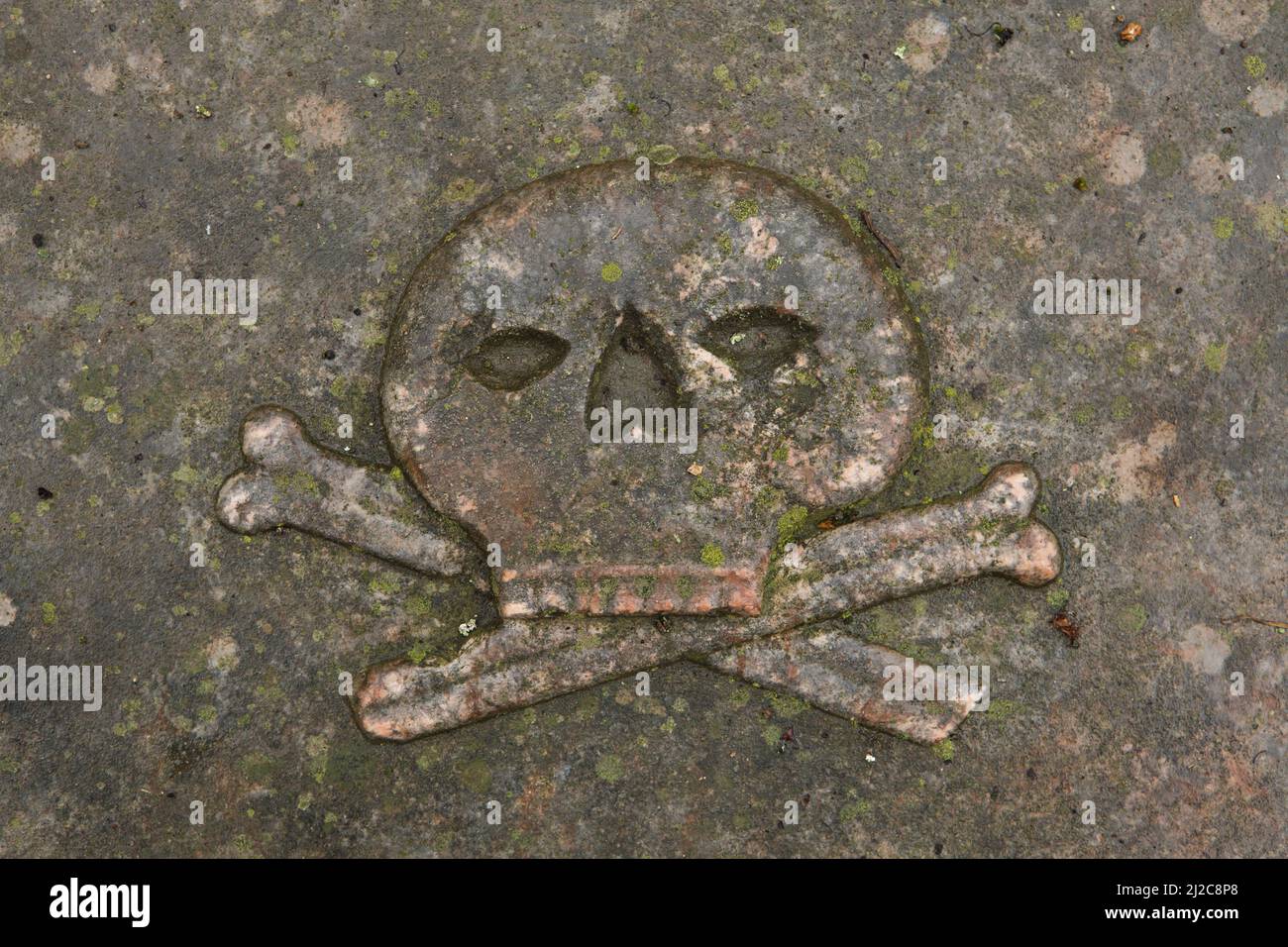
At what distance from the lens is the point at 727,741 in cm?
440

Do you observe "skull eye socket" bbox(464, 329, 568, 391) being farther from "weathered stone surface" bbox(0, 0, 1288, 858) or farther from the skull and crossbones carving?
"weathered stone surface" bbox(0, 0, 1288, 858)

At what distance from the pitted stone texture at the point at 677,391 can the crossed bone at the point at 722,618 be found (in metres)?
0.16

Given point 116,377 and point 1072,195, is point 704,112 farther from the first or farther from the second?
point 116,377

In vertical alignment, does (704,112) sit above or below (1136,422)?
above

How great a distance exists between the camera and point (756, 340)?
14.4ft

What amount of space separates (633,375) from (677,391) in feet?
0.75

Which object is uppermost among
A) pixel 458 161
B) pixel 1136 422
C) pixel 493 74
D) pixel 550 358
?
pixel 493 74

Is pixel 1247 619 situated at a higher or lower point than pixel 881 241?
lower

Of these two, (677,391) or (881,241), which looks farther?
(881,241)

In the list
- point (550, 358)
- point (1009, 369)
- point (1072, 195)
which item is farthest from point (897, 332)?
point (550, 358)

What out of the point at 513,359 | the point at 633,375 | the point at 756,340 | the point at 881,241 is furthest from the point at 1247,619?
the point at 513,359

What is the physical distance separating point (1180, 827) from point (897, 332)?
8.36 ft

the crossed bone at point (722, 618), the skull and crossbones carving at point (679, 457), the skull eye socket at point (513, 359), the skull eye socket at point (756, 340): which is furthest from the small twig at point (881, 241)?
the skull eye socket at point (513, 359)

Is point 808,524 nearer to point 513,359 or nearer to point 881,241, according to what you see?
point 881,241
